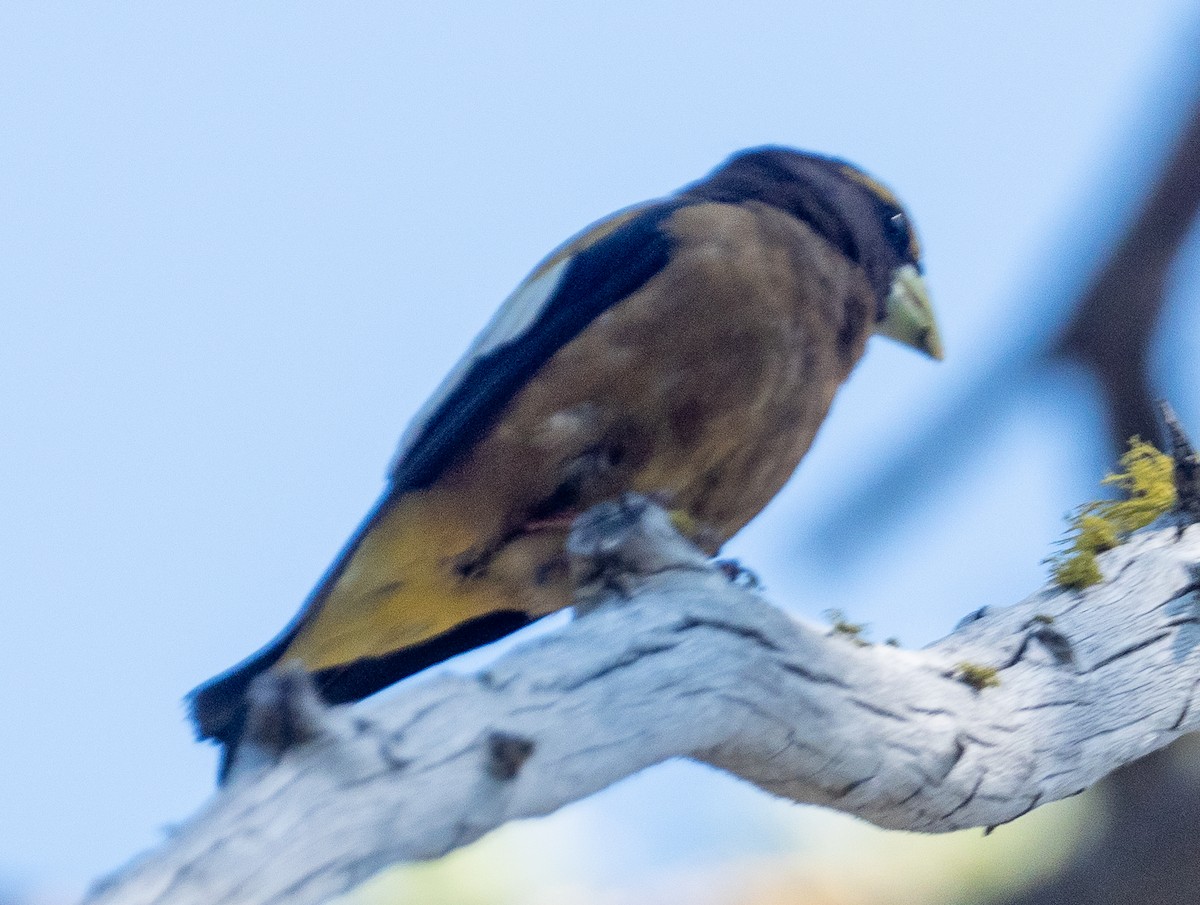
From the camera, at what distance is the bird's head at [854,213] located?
347 centimetres

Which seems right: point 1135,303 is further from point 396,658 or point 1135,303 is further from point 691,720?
point 691,720

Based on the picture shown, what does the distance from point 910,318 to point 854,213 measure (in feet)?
1.26

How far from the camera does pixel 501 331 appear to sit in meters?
3.31

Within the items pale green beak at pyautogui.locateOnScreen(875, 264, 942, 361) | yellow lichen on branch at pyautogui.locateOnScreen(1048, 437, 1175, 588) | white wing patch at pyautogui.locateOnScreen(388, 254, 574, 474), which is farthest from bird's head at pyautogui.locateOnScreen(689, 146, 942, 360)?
yellow lichen on branch at pyautogui.locateOnScreen(1048, 437, 1175, 588)

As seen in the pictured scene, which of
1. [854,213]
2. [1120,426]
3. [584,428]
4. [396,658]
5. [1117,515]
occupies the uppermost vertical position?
[854,213]

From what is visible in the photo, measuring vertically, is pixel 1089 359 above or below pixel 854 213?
below

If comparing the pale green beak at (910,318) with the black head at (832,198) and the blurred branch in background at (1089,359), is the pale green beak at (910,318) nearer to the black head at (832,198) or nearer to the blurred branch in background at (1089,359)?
the black head at (832,198)

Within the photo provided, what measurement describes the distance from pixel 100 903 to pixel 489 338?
2.22 m

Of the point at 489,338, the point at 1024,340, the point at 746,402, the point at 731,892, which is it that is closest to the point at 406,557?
the point at 489,338

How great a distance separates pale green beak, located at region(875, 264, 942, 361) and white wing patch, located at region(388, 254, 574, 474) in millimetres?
1007

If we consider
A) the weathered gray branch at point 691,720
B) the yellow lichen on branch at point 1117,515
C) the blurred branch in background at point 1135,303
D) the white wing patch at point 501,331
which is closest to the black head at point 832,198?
the white wing patch at point 501,331

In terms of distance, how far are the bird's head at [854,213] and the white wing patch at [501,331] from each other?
519 mm

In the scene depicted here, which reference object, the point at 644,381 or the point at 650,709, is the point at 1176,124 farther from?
the point at 650,709

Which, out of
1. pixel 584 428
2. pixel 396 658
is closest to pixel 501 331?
pixel 584 428
